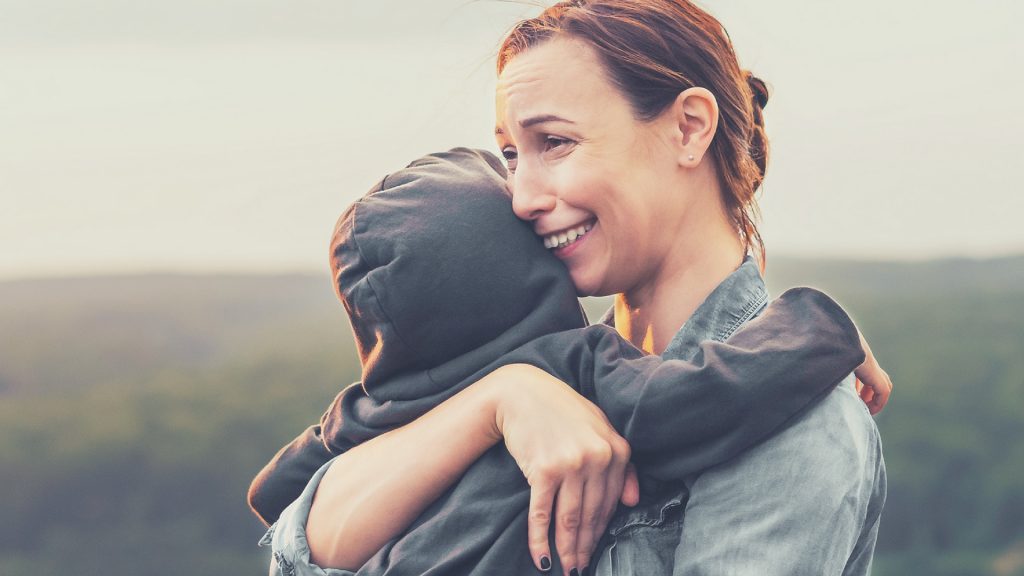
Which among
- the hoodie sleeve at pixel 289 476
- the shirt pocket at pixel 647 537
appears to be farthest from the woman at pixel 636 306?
the hoodie sleeve at pixel 289 476

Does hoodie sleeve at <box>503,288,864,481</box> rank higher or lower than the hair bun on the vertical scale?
lower

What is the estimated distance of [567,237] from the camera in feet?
6.09

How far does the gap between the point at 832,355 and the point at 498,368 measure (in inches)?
19.6

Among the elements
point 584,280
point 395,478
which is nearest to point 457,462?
point 395,478

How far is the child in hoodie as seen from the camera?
5.11ft

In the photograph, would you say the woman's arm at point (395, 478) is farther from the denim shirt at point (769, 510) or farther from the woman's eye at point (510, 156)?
the woman's eye at point (510, 156)

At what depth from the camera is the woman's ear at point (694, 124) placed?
1869 millimetres

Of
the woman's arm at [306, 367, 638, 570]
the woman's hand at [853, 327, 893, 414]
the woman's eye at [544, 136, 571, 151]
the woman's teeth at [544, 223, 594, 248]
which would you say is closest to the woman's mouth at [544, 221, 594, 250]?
the woman's teeth at [544, 223, 594, 248]

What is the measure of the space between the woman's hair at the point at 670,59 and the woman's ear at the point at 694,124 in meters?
0.03

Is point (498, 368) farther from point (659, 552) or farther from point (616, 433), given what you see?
point (659, 552)

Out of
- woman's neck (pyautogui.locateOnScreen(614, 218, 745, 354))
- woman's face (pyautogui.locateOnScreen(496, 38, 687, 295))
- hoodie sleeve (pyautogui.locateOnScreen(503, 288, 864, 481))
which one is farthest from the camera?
woman's neck (pyautogui.locateOnScreen(614, 218, 745, 354))

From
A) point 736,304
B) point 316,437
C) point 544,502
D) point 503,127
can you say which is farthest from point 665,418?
point 316,437

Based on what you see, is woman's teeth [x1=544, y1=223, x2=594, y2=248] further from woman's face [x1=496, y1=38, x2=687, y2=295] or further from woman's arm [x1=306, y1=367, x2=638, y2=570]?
woman's arm [x1=306, y1=367, x2=638, y2=570]

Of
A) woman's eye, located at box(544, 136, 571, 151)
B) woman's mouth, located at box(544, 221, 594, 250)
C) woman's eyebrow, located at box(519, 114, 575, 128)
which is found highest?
woman's eyebrow, located at box(519, 114, 575, 128)
